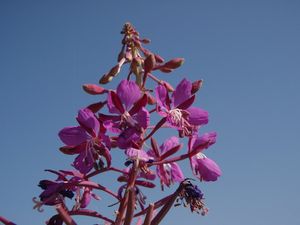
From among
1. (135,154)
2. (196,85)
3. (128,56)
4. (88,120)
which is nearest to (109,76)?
(128,56)

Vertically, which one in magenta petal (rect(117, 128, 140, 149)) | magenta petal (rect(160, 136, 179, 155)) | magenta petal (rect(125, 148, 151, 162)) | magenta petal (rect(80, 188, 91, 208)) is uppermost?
magenta petal (rect(160, 136, 179, 155))

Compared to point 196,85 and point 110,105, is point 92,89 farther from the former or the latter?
point 196,85

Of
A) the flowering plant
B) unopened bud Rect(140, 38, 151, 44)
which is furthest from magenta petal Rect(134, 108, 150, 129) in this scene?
unopened bud Rect(140, 38, 151, 44)

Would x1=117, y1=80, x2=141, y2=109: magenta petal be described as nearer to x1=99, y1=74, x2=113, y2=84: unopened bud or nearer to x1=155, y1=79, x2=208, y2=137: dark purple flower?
x1=155, y1=79, x2=208, y2=137: dark purple flower

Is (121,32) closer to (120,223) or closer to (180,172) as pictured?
(180,172)

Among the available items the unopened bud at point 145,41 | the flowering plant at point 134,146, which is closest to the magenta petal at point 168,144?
the flowering plant at point 134,146

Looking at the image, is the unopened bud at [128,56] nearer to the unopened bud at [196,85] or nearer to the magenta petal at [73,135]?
the unopened bud at [196,85]

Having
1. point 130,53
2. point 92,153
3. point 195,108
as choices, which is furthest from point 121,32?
point 92,153
